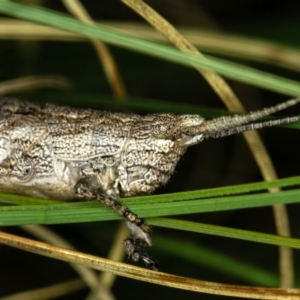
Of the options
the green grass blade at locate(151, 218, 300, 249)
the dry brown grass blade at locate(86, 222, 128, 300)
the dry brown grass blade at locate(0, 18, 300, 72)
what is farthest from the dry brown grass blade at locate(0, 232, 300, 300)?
the dry brown grass blade at locate(0, 18, 300, 72)

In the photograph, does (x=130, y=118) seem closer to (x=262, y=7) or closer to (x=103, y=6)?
(x=103, y=6)

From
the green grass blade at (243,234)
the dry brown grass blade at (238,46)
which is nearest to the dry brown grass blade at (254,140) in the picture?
the dry brown grass blade at (238,46)

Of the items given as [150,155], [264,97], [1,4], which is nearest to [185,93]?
[264,97]

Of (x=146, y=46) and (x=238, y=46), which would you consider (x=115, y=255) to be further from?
(x=238, y=46)

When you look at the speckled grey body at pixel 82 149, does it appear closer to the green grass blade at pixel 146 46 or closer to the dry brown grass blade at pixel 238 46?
the green grass blade at pixel 146 46

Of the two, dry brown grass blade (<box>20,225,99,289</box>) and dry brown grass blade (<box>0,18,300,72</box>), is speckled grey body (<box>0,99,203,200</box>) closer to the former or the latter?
dry brown grass blade (<box>20,225,99,289</box>)

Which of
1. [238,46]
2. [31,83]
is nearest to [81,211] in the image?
[31,83]
